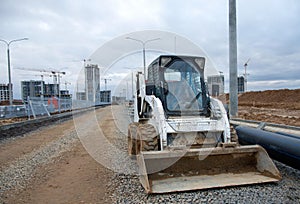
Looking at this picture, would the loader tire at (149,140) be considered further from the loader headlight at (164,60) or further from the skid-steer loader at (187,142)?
the loader headlight at (164,60)

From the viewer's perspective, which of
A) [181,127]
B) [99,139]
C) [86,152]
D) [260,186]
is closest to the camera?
[260,186]

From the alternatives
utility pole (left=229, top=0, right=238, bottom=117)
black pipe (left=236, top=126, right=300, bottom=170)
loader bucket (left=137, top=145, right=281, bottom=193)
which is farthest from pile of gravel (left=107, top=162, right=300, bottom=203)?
utility pole (left=229, top=0, right=238, bottom=117)

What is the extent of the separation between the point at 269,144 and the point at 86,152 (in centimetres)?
504

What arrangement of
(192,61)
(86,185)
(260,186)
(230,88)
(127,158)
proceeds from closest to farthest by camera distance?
(260,186), (86,185), (192,61), (127,158), (230,88)

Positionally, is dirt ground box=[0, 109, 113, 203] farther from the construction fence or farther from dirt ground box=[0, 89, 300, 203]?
the construction fence

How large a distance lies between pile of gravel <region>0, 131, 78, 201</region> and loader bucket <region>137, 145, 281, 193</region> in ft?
8.20

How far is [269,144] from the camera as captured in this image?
5.47 m

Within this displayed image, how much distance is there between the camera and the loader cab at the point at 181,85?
238 inches

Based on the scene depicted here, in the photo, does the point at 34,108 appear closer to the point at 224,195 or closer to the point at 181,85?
the point at 181,85

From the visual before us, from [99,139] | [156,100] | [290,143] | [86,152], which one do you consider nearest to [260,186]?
[290,143]

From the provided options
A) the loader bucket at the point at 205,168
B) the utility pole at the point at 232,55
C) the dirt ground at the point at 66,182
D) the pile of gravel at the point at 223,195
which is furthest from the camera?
the utility pole at the point at 232,55

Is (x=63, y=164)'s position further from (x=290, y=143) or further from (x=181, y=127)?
(x=290, y=143)

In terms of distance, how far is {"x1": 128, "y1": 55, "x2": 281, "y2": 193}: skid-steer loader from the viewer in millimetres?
4660

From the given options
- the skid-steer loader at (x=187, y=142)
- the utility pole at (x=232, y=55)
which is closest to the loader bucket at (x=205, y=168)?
the skid-steer loader at (x=187, y=142)
